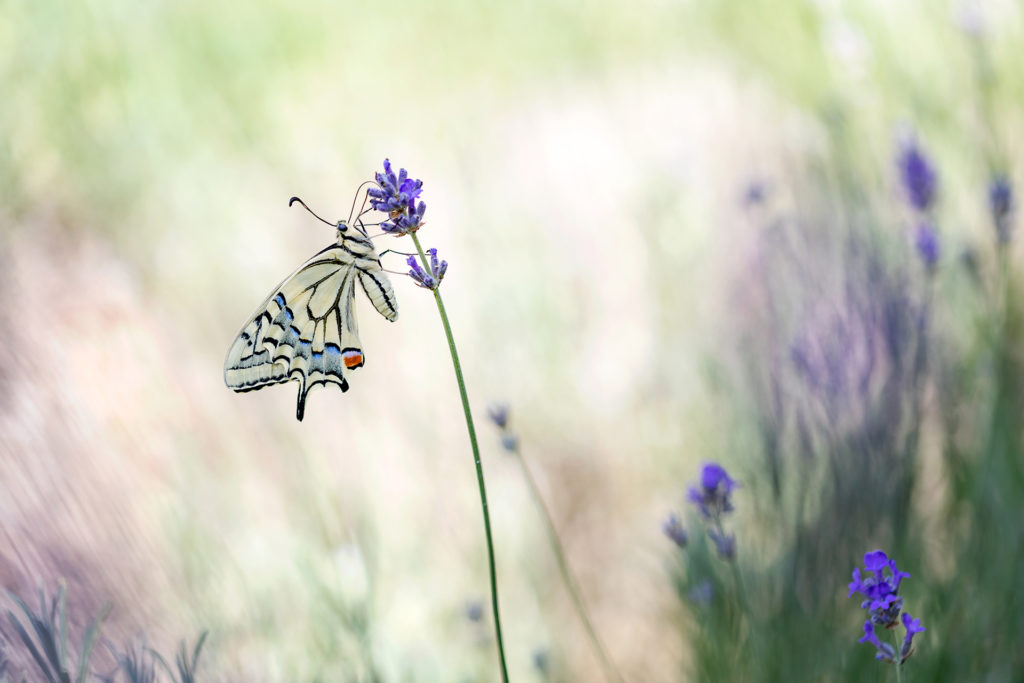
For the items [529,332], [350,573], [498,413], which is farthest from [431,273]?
[529,332]

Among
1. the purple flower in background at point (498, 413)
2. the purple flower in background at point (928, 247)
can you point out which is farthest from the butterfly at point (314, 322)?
the purple flower in background at point (928, 247)

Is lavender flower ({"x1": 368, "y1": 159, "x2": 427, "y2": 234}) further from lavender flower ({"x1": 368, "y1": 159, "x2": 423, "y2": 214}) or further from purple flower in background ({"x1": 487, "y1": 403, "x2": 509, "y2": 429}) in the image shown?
purple flower in background ({"x1": 487, "y1": 403, "x2": 509, "y2": 429})

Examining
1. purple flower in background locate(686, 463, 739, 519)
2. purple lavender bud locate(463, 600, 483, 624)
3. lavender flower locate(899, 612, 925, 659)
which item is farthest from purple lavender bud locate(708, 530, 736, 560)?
purple lavender bud locate(463, 600, 483, 624)

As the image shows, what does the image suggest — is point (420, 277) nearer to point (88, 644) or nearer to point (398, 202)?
point (398, 202)

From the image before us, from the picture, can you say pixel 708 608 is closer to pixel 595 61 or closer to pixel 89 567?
pixel 89 567

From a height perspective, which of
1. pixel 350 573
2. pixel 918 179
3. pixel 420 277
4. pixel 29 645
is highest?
pixel 918 179

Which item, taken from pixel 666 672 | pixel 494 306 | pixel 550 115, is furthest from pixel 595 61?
Answer: pixel 666 672

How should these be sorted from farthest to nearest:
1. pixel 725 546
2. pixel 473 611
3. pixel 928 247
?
1. pixel 928 247
2. pixel 473 611
3. pixel 725 546
